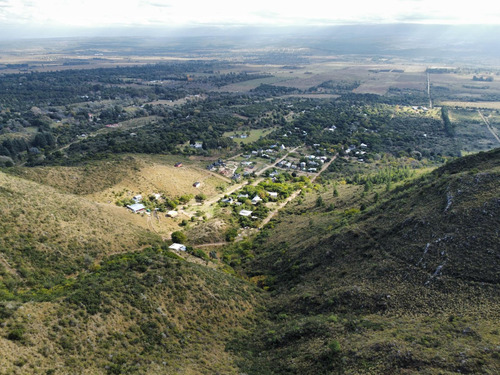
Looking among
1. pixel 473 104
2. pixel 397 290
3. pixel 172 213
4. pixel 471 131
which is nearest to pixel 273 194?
pixel 172 213

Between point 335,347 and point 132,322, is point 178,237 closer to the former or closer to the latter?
point 132,322

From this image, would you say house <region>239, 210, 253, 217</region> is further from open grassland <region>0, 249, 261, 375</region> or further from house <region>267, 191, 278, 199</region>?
open grassland <region>0, 249, 261, 375</region>

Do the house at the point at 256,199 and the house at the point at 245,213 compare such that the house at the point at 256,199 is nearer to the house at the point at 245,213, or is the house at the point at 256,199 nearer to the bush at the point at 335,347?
the house at the point at 245,213

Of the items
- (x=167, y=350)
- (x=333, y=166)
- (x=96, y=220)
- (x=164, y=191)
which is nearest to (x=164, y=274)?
(x=167, y=350)

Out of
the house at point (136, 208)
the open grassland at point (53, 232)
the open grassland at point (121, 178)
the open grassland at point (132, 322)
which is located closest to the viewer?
the open grassland at point (132, 322)

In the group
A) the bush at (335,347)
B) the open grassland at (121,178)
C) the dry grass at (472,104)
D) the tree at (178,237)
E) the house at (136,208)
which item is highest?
the dry grass at (472,104)

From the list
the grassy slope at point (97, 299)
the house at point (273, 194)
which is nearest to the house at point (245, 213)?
the house at point (273, 194)
